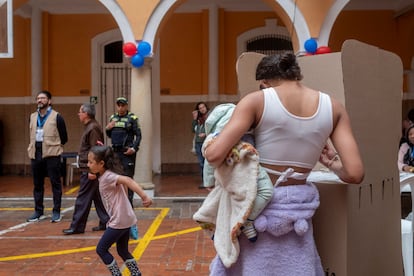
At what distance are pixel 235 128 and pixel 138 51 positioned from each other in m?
7.57

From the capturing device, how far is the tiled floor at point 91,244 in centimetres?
518

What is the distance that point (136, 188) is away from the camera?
13.8ft

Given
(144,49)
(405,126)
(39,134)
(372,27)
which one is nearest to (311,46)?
(405,126)

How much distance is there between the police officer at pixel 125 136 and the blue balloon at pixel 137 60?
75.9 inches

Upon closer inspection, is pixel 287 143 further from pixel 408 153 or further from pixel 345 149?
pixel 408 153

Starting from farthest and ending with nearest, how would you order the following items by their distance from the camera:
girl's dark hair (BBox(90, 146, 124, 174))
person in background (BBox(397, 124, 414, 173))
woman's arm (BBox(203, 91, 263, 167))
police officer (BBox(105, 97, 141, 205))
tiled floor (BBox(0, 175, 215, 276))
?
police officer (BBox(105, 97, 141, 205)) < person in background (BBox(397, 124, 414, 173)) < tiled floor (BBox(0, 175, 215, 276)) < girl's dark hair (BBox(90, 146, 124, 174)) < woman's arm (BBox(203, 91, 263, 167))

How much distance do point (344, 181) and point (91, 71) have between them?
11.6 m

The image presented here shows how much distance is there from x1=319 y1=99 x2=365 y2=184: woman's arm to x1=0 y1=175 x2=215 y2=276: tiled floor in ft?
10.1

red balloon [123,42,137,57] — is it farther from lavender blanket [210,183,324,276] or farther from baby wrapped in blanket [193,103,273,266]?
lavender blanket [210,183,324,276]

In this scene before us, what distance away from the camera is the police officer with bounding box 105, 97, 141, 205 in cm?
754

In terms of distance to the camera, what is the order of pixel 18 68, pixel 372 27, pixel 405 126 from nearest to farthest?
1. pixel 405 126
2. pixel 372 27
3. pixel 18 68

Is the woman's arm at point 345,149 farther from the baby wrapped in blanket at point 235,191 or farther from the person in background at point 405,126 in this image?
the person in background at point 405,126

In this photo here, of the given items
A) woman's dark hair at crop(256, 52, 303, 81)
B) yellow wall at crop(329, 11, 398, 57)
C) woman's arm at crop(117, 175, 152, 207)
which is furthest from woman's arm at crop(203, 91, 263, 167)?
yellow wall at crop(329, 11, 398, 57)

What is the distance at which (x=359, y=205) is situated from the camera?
2445 millimetres
